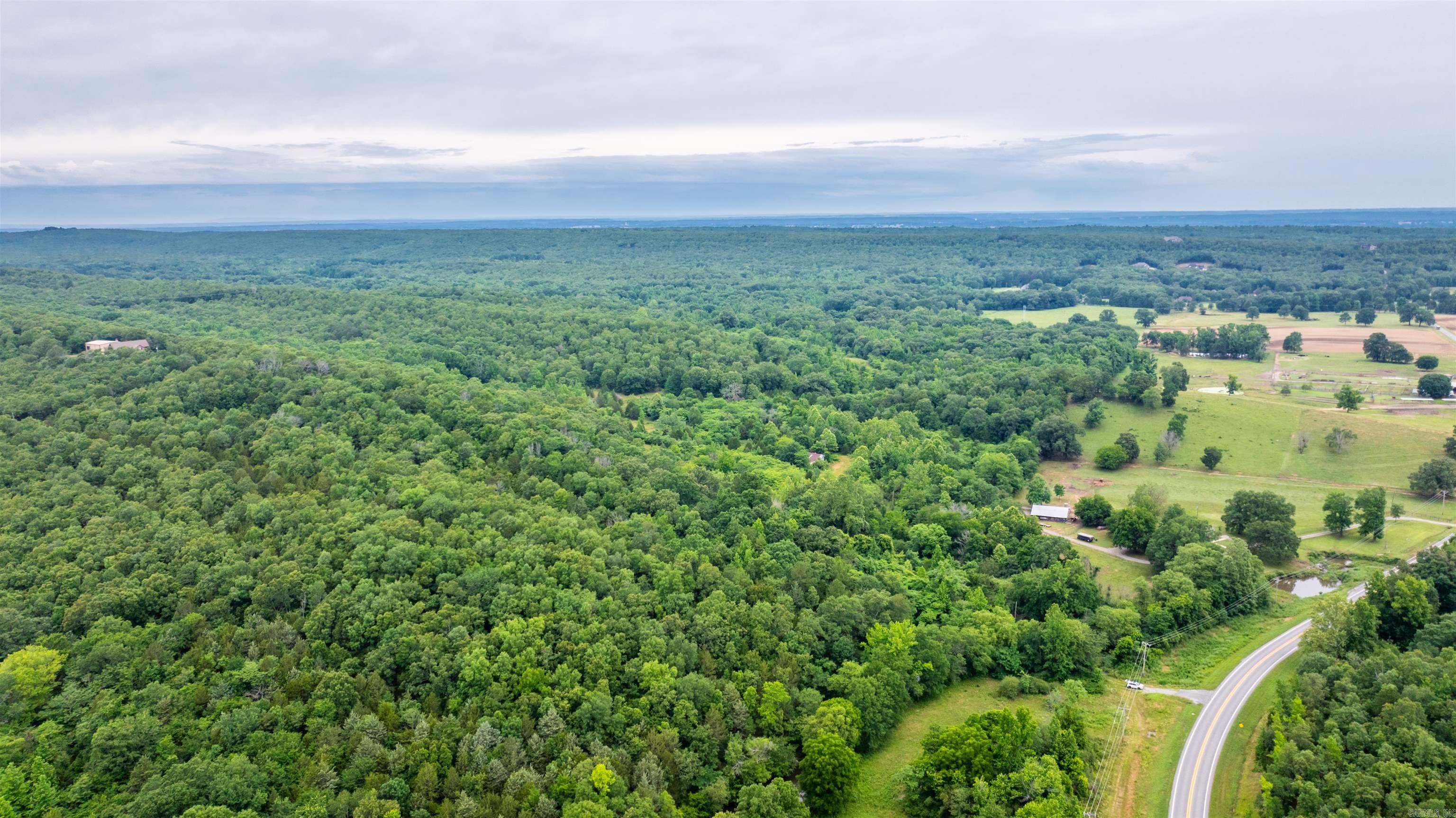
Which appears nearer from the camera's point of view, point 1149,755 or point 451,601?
point 1149,755

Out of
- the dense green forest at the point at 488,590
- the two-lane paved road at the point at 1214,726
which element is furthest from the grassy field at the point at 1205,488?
→ the two-lane paved road at the point at 1214,726

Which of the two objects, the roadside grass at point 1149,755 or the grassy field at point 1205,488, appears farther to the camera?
the grassy field at point 1205,488

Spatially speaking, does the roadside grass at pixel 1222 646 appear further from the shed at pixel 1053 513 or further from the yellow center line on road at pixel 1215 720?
the shed at pixel 1053 513

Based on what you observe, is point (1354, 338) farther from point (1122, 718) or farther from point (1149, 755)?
point (1149, 755)

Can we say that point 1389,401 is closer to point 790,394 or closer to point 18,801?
point 790,394

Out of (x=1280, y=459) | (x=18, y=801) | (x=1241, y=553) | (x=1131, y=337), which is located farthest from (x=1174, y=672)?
(x=1131, y=337)

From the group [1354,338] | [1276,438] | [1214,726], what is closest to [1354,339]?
[1354,338]
